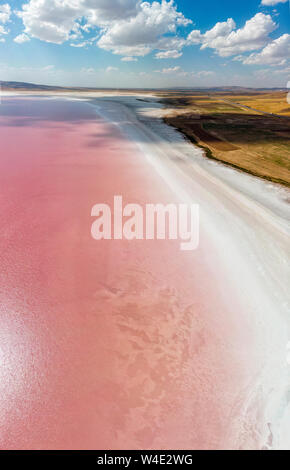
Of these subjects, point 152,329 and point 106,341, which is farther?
point 152,329

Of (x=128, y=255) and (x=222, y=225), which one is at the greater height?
(x=222, y=225)

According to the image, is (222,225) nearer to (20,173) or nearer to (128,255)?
(128,255)

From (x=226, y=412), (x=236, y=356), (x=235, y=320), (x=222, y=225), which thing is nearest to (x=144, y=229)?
(x=222, y=225)
